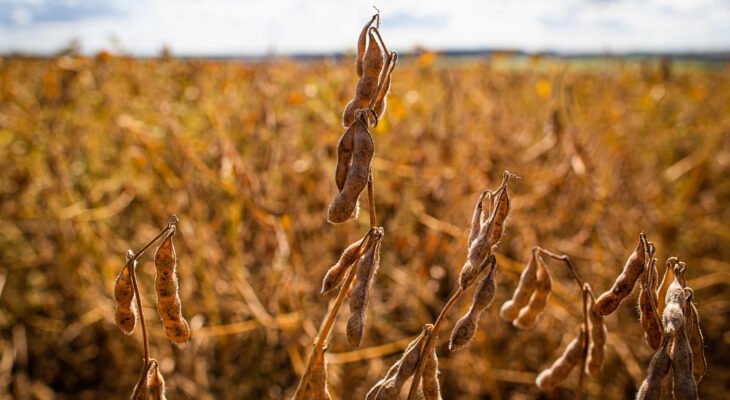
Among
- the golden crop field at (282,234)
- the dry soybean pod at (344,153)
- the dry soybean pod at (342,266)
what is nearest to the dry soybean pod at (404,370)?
the dry soybean pod at (342,266)

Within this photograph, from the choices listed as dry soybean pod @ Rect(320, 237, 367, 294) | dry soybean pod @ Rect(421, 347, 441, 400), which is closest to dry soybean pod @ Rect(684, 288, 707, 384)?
dry soybean pod @ Rect(421, 347, 441, 400)

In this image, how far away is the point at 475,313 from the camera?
2.71ft

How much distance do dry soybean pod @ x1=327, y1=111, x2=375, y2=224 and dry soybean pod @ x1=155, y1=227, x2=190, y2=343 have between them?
25cm

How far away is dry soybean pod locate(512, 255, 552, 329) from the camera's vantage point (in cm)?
103

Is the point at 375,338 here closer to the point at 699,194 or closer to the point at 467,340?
the point at 467,340

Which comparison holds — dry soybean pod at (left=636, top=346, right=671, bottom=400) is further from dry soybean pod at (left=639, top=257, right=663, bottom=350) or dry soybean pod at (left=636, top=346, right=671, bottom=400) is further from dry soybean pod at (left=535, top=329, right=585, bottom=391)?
dry soybean pod at (left=535, top=329, right=585, bottom=391)

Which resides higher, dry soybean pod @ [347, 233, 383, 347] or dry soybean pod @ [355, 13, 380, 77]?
dry soybean pod @ [355, 13, 380, 77]

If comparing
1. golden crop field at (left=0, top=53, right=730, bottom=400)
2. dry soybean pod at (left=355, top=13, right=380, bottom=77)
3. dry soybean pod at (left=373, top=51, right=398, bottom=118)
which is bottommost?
golden crop field at (left=0, top=53, right=730, bottom=400)

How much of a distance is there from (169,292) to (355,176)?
0.34 meters

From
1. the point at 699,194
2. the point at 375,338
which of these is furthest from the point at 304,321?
the point at 699,194

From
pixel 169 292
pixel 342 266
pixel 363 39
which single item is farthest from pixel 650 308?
pixel 169 292

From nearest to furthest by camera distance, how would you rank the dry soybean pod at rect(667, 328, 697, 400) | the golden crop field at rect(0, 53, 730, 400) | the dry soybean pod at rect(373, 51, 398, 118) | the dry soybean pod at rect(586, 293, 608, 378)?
1. the dry soybean pod at rect(667, 328, 697, 400)
2. the dry soybean pod at rect(373, 51, 398, 118)
3. the dry soybean pod at rect(586, 293, 608, 378)
4. the golden crop field at rect(0, 53, 730, 400)

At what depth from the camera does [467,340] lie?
0.81 metres

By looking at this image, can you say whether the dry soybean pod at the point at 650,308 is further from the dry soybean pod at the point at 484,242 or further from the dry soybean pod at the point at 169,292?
the dry soybean pod at the point at 169,292
